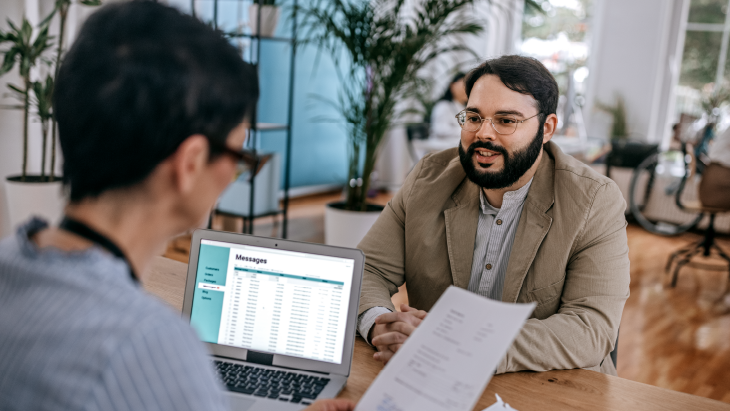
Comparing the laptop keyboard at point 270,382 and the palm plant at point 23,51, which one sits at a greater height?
the palm plant at point 23,51

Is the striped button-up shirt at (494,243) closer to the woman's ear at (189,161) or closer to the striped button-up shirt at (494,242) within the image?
the striped button-up shirt at (494,242)

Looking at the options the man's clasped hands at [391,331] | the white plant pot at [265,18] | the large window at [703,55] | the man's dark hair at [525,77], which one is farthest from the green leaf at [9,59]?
the large window at [703,55]

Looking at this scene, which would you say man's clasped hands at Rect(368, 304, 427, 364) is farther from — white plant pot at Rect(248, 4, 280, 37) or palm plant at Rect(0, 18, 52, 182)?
white plant pot at Rect(248, 4, 280, 37)

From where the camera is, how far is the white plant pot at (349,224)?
341 cm

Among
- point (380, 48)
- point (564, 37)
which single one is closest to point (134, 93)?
point (380, 48)

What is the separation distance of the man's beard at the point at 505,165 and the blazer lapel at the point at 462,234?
0.05 meters

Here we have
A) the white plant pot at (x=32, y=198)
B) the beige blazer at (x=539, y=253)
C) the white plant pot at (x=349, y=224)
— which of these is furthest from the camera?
the white plant pot at (x=349, y=224)

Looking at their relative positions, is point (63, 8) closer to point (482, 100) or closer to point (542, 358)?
point (482, 100)

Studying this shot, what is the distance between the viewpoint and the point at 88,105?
58cm

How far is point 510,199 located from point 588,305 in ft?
1.19

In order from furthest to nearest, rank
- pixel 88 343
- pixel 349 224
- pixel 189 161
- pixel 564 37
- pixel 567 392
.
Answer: pixel 564 37
pixel 349 224
pixel 567 392
pixel 189 161
pixel 88 343

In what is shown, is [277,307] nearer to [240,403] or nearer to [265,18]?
[240,403]

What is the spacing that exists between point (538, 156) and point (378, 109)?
1752 mm

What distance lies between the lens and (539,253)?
4.59 feet
